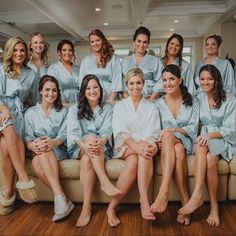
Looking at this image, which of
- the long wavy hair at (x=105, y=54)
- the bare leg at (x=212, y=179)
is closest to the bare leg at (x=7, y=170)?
the long wavy hair at (x=105, y=54)

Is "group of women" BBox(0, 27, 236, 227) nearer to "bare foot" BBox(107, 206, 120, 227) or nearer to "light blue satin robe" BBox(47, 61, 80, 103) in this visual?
"bare foot" BBox(107, 206, 120, 227)

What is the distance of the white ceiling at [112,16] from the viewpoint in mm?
6160

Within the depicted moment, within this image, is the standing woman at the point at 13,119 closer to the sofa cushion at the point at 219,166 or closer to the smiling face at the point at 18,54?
the smiling face at the point at 18,54

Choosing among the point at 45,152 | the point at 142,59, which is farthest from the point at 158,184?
the point at 142,59

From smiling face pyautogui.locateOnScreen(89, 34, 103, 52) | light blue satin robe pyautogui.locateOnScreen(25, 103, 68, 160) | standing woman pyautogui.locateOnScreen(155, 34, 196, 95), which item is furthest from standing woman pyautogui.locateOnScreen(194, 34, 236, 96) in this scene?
light blue satin robe pyautogui.locateOnScreen(25, 103, 68, 160)

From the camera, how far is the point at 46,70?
118 inches

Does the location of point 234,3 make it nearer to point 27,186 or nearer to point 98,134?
point 98,134

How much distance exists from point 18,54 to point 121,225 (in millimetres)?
1501

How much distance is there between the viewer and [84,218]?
6.98 ft

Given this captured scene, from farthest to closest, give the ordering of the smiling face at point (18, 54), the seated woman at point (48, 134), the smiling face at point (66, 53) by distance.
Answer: the smiling face at point (66, 53) → the smiling face at point (18, 54) → the seated woman at point (48, 134)

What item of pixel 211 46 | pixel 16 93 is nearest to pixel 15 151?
pixel 16 93

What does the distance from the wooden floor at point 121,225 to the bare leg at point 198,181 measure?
0.13 m

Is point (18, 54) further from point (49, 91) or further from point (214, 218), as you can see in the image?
point (214, 218)

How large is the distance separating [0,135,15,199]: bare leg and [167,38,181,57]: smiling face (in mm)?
1799
